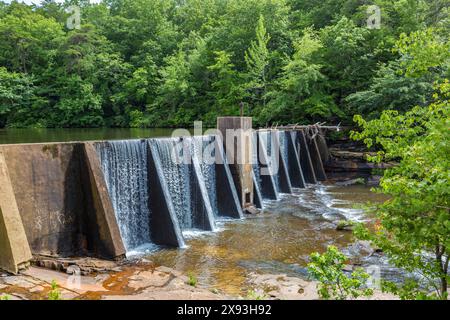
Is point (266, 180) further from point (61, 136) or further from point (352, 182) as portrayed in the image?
point (61, 136)

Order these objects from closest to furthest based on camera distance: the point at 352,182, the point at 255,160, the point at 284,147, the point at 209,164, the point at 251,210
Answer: the point at 209,164 < the point at 251,210 < the point at 255,160 < the point at 284,147 < the point at 352,182

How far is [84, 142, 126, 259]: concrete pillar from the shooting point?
9102 millimetres

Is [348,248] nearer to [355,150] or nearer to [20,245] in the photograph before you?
[20,245]

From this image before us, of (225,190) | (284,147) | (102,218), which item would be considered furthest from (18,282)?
(284,147)

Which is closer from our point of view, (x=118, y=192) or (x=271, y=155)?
(x=118, y=192)

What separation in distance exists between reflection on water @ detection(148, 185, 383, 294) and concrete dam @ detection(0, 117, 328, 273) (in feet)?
2.59

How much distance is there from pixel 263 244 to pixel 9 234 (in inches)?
275

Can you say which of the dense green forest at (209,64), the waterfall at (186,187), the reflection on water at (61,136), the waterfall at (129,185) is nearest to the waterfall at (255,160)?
the waterfall at (186,187)

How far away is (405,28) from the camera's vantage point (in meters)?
24.7

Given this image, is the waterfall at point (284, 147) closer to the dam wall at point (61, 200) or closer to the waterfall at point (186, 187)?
the waterfall at point (186, 187)

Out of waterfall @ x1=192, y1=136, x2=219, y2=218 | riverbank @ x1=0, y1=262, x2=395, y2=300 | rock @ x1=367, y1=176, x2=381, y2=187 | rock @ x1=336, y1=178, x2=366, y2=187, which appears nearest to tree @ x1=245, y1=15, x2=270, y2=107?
rock @ x1=336, y1=178, x2=366, y2=187

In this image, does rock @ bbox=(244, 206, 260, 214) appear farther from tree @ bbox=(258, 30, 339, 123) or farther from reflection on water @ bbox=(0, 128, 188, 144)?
tree @ bbox=(258, 30, 339, 123)

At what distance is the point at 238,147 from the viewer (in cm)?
1548

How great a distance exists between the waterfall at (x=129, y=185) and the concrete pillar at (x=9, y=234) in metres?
3.07
